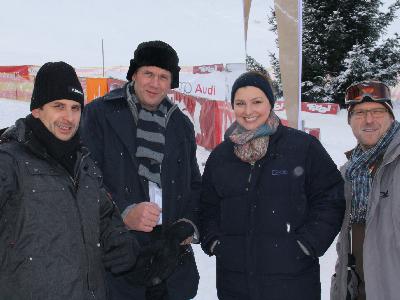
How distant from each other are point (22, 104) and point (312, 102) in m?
13.5

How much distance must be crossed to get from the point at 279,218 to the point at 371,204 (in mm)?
Answer: 505

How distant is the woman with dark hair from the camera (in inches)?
97.2

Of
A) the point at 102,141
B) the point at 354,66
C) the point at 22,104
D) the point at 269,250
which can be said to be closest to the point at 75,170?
the point at 102,141

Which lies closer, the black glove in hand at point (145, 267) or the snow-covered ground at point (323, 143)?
the black glove in hand at point (145, 267)

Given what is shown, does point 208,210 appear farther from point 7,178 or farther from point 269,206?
point 7,178

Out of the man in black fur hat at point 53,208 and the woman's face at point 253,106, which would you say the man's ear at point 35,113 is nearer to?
the man in black fur hat at point 53,208

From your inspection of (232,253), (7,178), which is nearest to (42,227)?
(7,178)

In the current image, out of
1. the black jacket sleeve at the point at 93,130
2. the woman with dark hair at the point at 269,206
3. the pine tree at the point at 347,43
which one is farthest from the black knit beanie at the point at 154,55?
the pine tree at the point at 347,43

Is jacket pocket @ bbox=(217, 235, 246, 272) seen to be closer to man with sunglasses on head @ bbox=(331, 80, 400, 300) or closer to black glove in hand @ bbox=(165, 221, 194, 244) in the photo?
black glove in hand @ bbox=(165, 221, 194, 244)

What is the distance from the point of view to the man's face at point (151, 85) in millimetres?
2854

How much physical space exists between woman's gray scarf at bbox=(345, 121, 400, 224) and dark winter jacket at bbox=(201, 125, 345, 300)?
0.10m

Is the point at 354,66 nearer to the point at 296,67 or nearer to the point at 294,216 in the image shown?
the point at 296,67

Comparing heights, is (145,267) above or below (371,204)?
below

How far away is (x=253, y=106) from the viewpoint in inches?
103
